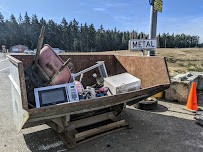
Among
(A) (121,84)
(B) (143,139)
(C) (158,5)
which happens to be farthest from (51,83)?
(C) (158,5)

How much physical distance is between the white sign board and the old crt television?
8.42 feet

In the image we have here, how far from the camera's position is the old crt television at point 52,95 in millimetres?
2775

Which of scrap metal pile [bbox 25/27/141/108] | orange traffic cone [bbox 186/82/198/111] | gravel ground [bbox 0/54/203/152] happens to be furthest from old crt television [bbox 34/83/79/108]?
orange traffic cone [bbox 186/82/198/111]

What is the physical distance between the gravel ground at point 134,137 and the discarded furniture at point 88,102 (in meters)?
0.23

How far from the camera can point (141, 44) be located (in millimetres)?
5285

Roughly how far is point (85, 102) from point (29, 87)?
954 millimetres

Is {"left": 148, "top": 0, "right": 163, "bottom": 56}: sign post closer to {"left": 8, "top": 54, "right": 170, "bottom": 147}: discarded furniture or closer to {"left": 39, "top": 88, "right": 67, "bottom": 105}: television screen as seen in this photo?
{"left": 8, "top": 54, "right": 170, "bottom": 147}: discarded furniture

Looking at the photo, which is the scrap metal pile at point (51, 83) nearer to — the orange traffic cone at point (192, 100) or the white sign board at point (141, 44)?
the white sign board at point (141, 44)

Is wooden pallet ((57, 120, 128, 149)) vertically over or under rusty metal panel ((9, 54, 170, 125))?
under

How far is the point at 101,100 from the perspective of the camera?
9.62ft

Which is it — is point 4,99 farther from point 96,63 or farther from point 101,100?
point 101,100

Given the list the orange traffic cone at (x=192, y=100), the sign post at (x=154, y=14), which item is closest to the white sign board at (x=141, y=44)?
the sign post at (x=154, y=14)

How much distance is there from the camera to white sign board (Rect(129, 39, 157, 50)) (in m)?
5.05

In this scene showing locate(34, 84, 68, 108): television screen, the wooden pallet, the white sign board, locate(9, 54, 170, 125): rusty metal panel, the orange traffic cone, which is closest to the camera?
locate(9, 54, 170, 125): rusty metal panel
